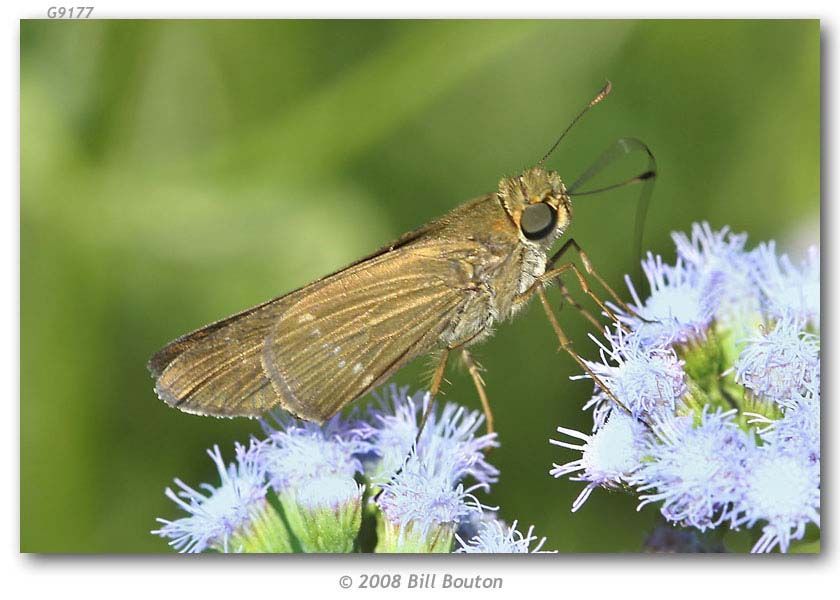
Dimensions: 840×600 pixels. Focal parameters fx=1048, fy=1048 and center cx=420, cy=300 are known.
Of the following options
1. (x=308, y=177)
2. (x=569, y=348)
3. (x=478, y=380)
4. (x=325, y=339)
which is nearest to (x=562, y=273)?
(x=569, y=348)

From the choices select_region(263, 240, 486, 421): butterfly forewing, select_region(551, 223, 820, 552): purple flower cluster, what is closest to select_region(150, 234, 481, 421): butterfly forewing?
select_region(263, 240, 486, 421): butterfly forewing

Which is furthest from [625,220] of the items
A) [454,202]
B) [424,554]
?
[424,554]

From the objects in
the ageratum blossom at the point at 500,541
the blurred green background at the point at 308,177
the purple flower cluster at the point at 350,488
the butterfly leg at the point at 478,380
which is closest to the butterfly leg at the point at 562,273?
the blurred green background at the point at 308,177

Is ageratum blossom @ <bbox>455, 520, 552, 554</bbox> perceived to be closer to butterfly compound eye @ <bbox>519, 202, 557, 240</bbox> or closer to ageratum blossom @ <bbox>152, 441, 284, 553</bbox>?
ageratum blossom @ <bbox>152, 441, 284, 553</bbox>

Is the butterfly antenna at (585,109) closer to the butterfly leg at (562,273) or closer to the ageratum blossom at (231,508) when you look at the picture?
the butterfly leg at (562,273)

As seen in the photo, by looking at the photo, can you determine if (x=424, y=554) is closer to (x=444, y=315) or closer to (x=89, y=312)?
(x=444, y=315)

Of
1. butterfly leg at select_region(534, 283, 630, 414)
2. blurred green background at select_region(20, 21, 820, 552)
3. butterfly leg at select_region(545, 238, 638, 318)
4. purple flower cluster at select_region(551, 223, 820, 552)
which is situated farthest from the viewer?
blurred green background at select_region(20, 21, 820, 552)

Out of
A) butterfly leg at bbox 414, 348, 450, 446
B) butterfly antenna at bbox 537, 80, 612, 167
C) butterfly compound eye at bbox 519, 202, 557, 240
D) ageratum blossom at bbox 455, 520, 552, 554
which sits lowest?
ageratum blossom at bbox 455, 520, 552, 554
